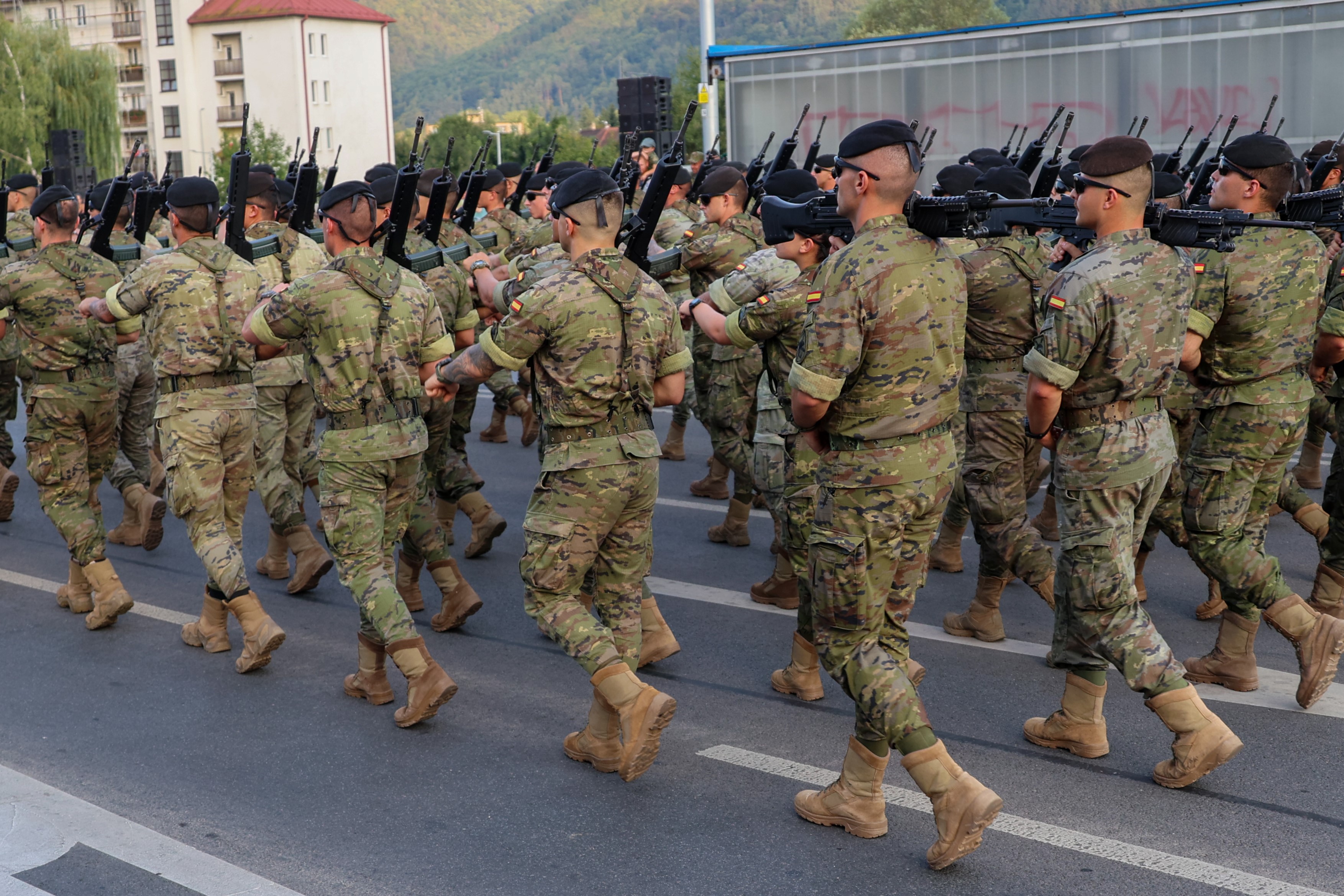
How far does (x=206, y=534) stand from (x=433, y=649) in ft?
4.04

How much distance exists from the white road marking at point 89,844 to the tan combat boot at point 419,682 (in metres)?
1.12

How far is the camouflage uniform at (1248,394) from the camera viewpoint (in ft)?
17.2

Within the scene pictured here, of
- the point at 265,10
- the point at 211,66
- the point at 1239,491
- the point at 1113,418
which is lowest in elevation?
the point at 1239,491

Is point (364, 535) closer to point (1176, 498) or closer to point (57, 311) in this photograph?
point (57, 311)

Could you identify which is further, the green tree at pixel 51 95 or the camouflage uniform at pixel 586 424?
the green tree at pixel 51 95

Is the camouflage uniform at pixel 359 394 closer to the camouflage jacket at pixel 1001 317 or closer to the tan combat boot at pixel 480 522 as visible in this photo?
the tan combat boot at pixel 480 522

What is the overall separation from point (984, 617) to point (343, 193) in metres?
3.51

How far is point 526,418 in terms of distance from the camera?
11.3 metres

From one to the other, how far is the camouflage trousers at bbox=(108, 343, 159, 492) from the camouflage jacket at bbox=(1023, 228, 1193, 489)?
6.33 m

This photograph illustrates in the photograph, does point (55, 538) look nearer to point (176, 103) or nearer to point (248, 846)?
point (248, 846)

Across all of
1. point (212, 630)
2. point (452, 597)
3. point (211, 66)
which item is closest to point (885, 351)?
point (452, 597)

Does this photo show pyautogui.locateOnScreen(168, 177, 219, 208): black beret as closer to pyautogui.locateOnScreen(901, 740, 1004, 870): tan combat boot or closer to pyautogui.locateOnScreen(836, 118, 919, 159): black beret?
pyautogui.locateOnScreen(836, 118, 919, 159): black beret

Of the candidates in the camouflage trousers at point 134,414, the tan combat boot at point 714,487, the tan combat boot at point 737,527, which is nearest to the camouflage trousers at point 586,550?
the tan combat boot at point 737,527

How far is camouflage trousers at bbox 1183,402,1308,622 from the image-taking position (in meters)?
5.22
